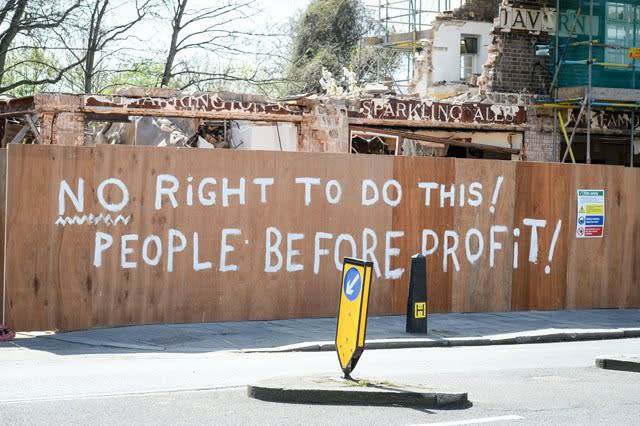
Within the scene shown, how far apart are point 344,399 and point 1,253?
20.0ft

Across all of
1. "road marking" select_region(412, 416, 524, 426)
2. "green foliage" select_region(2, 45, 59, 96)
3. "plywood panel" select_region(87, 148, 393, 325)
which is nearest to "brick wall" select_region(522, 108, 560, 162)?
"plywood panel" select_region(87, 148, 393, 325)

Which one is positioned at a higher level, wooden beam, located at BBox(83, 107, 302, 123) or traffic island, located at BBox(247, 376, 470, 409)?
wooden beam, located at BBox(83, 107, 302, 123)

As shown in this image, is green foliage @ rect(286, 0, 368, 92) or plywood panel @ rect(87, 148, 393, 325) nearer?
plywood panel @ rect(87, 148, 393, 325)

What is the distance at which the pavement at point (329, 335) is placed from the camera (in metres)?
12.4

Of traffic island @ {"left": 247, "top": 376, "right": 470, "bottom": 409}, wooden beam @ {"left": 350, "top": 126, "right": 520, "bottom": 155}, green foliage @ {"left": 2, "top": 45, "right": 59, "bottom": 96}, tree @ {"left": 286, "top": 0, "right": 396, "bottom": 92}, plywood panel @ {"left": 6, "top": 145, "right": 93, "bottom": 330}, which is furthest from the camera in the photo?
tree @ {"left": 286, "top": 0, "right": 396, "bottom": 92}

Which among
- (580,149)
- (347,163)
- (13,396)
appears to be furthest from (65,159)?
(580,149)

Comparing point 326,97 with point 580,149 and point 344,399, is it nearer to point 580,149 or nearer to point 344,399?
point 580,149

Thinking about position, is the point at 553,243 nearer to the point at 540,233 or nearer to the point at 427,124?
the point at 540,233

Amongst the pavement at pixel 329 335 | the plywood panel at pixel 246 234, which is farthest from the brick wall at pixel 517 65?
the plywood panel at pixel 246 234

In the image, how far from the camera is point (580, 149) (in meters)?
26.8

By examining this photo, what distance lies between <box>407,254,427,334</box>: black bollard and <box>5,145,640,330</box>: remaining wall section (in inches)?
52.1

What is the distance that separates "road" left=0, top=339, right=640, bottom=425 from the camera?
8.22m

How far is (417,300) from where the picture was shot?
46.6 ft

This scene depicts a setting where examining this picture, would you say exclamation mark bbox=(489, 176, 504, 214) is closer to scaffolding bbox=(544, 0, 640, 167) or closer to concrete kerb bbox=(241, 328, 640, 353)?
concrete kerb bbox=(241, 328, 640, 353)
